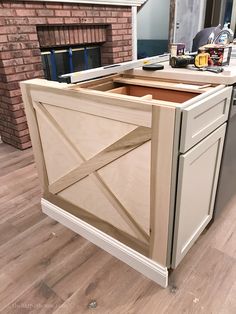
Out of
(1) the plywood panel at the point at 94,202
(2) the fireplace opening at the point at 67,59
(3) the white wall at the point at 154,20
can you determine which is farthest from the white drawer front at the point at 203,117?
(3) the white wall at the point at 154,20

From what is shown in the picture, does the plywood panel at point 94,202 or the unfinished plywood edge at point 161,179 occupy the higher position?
the unfinished plywood edge at point 161,179

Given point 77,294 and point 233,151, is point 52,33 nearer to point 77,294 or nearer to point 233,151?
point 233,151

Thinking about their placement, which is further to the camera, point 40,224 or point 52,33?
point 52,33

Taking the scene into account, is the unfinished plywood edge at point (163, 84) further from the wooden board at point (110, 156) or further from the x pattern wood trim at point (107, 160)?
the x pattern wood trim at point (107, 160)

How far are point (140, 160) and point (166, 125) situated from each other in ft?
0.75

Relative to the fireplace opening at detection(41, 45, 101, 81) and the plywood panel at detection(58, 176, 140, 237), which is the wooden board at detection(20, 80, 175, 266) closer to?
the plywood panel at detection(58, 176, 140, 237)

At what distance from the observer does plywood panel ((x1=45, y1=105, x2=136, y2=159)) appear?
1.14m

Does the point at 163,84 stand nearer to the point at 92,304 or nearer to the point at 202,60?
the point at 202,60

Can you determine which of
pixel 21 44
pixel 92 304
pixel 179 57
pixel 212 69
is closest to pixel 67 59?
pixel 21 44

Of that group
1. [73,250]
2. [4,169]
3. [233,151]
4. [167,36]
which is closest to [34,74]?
[4,169]

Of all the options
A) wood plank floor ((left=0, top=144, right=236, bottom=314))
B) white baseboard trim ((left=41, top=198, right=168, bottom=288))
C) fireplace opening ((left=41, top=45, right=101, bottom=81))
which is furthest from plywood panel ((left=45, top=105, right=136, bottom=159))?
fireplace opening ((left=41, top=45, right=101, bottom=81))

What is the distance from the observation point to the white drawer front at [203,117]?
96 centimetres

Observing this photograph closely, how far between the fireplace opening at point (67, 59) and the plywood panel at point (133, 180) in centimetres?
211

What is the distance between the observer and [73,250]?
1552 millimetres
